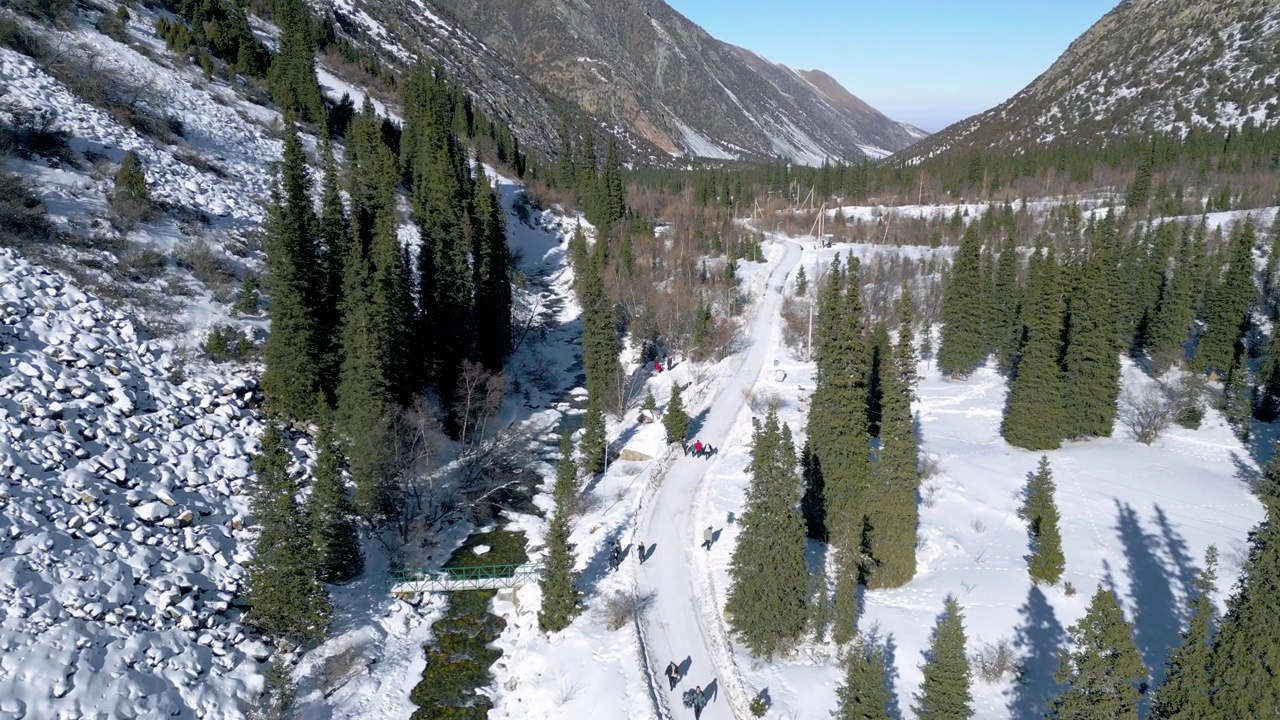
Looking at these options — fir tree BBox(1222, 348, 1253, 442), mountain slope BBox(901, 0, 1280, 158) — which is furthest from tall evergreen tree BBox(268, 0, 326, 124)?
mountain slope BBox(901, 0, 1280, 158)

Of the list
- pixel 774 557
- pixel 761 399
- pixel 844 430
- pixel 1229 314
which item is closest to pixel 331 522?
pixel 774 557

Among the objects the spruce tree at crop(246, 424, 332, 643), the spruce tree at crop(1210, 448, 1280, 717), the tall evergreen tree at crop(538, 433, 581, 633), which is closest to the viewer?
the spruce tree at crop(1210, 448, 1280, 717)

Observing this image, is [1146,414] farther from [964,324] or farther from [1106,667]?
[1106,667]

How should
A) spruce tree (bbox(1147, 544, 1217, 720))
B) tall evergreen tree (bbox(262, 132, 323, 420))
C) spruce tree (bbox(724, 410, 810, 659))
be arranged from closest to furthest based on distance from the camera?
spruce tree (bbox(1147, 544, 1217, 720)) < spruce tree (bbox(724, 410, 810, 659)) < tall evergreen tree (bbox(262, 132, 323, 420))

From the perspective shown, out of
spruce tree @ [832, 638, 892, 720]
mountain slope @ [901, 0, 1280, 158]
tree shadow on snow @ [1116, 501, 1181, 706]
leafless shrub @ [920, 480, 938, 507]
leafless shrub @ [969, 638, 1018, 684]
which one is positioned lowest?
leafless shrub @ [969, 638, 1018, 684]

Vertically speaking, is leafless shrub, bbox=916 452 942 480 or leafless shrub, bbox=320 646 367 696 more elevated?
leafless shrub, bbox=916 452 942 480

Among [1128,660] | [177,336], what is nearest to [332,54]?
[177,336]

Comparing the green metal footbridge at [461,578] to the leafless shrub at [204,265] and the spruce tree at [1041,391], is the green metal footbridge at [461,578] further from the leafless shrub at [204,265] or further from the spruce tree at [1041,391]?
the spruce tree at [1041,391]

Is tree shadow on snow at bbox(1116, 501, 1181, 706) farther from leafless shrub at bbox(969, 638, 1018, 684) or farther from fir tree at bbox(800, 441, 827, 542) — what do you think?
fir tree at bbox(800, 441, 827, 542)

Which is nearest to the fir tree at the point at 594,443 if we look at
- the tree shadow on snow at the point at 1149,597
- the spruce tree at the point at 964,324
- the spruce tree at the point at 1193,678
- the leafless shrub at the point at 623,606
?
the leafless shrub at the point at 623,606
